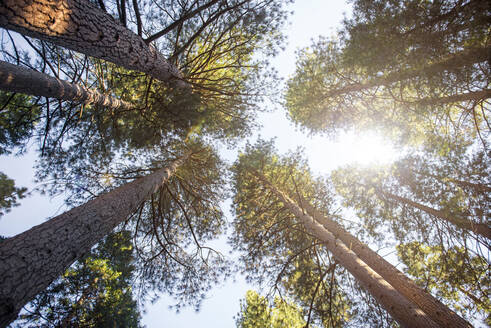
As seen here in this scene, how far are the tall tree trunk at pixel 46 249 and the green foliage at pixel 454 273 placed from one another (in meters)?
5.80

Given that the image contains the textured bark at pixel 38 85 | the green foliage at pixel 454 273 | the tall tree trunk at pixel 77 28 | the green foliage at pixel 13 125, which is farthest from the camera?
the green foliage at pixel 13 125

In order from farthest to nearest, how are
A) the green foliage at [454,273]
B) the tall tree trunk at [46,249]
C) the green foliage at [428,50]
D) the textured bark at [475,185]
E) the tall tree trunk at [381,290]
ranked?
the textured bark at [475,185] < the green foliage at [454,273] < the green foliage at [428,50] < the tall tree trunk at [381,290] < the tall tree trunk at [46,249]

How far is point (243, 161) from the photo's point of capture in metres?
7.19

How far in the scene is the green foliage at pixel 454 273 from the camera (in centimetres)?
412

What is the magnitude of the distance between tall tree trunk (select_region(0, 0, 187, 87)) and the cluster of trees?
18mm

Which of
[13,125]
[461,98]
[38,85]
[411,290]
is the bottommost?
[411,290]

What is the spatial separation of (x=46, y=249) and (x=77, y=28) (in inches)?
97.2

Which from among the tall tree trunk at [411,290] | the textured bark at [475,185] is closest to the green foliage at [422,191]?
the textured bark at [475,185]

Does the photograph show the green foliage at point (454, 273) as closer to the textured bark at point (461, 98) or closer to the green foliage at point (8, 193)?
the textured bark at point (461, 98)

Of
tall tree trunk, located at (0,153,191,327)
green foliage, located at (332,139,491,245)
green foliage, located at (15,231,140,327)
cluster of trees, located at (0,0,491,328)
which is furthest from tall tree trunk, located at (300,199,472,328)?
green foliage, located at (15,231,140,327)

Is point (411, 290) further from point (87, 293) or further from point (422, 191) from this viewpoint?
point (87, 293)

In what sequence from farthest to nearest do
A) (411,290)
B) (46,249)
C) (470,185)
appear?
(470,185), (411,290), (46,249)

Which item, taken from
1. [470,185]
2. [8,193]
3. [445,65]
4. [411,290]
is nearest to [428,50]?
[445,65]

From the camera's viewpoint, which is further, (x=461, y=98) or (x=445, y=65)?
(x=461, y=98)
